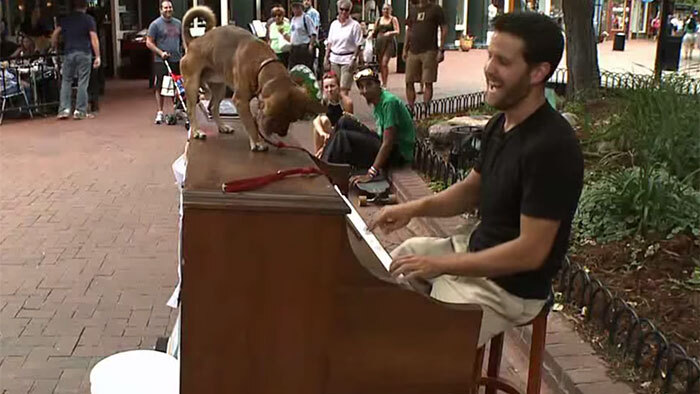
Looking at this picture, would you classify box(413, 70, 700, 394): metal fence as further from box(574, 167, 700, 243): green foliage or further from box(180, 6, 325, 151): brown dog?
box(180, 6, 325, 151): brown dog

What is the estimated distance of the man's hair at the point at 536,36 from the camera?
2.26 m

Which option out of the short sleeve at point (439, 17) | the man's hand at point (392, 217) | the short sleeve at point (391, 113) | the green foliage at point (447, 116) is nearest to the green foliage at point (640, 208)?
the short sleeve at point (391, 113)

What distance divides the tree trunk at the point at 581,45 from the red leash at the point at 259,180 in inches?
350

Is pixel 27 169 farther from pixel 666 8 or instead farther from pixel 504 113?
pixel 666 8

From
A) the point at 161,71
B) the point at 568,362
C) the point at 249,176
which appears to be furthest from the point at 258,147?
the point at 161,71

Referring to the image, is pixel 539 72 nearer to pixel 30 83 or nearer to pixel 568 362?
pixel 568 362

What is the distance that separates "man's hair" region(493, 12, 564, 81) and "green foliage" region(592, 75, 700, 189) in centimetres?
324

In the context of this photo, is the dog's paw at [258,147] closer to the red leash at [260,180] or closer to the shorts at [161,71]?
the red leash at [260,180]

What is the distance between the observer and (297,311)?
6.91 feet

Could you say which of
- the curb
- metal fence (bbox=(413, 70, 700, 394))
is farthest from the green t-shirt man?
the curb

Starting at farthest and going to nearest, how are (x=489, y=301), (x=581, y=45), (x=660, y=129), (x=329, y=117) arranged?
(x=581, y=45) → (x=329, y=117) → (x=660, y=129) → (x=489, y=301)

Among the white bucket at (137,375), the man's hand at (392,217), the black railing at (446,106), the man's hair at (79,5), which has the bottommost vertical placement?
the white bucket at (137,375)

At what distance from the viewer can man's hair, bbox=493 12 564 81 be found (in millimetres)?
2264

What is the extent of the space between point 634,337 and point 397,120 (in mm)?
4012
